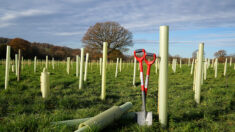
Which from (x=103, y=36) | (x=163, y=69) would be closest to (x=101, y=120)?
(x=163, y=69)

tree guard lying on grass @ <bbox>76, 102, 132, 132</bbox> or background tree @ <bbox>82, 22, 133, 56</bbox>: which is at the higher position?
background tree @ <bbox>82, 22, 133, 56</bbox>

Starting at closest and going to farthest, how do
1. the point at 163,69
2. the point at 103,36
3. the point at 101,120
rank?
1. the point at 101,120
2. the point at 163,69
3. the point at 103,36

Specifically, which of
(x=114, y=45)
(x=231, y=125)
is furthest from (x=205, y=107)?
(x=114, y=45)

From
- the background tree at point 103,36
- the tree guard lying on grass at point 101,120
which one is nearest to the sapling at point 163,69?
the tree guard lying on grass at point 101,120

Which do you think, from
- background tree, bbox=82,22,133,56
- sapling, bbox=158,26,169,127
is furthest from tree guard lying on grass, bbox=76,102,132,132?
background tree, bbox=82,22,133,56

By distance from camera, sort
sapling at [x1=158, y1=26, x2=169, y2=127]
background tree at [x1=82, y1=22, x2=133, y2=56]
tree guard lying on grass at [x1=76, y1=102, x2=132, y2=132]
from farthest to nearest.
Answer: background tree at [x1=82, y1=22, x2=133, y2=56] < sapling at [x1=158, y1=26, x2=169, y2=127] < tree guard lying on grass at [x1=76, y1=102, x2=132, y2=132]

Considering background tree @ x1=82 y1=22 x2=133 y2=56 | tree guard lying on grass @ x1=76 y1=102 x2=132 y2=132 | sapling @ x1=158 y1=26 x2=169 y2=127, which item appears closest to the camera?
tree guard lying on grass @ x1=76 y1=102 x2=132 y2=132

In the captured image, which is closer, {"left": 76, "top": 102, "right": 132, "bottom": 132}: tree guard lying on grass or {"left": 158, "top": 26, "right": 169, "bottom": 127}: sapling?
{"left": 76, "top": 102, "right": 132, "bottom": 132}: tree guard lying on grass

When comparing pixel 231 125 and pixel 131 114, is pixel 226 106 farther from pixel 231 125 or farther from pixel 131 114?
pixel 131 114

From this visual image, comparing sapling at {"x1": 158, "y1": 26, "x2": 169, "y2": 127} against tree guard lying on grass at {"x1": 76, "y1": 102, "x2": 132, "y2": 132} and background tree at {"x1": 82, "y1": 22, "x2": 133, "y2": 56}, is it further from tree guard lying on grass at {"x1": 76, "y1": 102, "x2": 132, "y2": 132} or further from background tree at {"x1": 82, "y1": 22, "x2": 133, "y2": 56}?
background tree at {"x1": 82, "y1": 22, "x2": 133, "y2": 56}

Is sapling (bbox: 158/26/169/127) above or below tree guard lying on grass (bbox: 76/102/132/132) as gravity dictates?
above

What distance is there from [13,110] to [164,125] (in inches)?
132

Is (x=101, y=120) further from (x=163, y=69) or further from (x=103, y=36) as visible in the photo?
(x=103, y=36)

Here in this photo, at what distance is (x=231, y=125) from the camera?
355 cm
